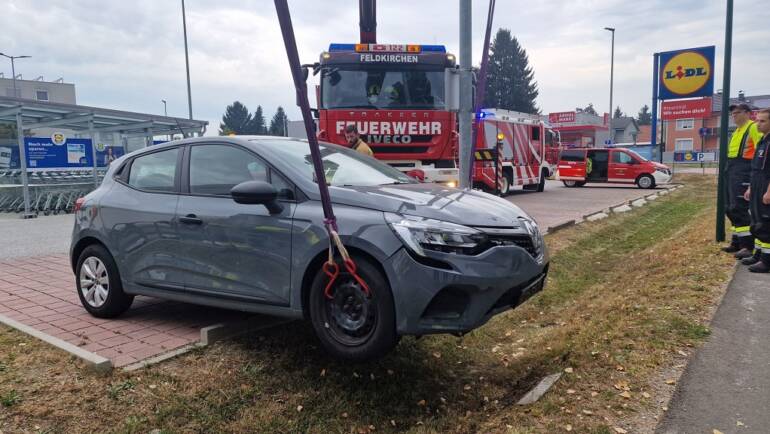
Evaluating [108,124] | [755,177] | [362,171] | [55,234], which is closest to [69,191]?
[108,124]

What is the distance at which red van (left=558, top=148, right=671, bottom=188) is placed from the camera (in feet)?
76.2

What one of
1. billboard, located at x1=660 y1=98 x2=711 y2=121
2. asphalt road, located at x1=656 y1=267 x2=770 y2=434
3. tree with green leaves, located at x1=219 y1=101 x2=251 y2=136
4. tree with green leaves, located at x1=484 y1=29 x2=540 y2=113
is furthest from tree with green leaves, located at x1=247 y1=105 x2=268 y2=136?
asphalt road, located at x1=656 y1=267 x2=770 y2=434

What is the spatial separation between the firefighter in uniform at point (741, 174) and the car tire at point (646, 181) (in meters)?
17.7

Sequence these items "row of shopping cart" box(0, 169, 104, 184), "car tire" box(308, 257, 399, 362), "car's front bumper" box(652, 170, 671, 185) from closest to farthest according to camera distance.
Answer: "car tire" box(308, 257, 399, 362) < "row of shopping cart" box(0, 169, 104, 184) < "car's front bumper" box(652, 170, 671, 185)

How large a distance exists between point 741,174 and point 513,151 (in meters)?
12.5

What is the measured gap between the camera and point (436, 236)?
11.1 ft

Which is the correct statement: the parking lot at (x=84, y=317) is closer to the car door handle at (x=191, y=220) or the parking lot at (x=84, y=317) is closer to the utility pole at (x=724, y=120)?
the car door handle at (x=191, y=220)

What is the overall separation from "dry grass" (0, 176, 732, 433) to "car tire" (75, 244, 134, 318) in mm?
667

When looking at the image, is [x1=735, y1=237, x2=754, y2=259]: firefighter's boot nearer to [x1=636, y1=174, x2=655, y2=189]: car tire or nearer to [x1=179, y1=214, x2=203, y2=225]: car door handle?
[x1=179, y1=214, x2=203, y2=225]: car door handle

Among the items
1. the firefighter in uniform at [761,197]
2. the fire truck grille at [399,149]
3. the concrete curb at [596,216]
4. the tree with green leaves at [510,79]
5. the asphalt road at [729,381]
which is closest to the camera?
the asphalt road at [729,381]

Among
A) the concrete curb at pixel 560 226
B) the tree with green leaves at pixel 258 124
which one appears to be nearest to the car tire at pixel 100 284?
the concrete curb at pixel 560 226

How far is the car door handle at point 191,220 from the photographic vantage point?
4259 mm

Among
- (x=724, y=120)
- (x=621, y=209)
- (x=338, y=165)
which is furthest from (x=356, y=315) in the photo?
(x=621, y=209)

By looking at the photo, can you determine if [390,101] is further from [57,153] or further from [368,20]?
[57,153]
